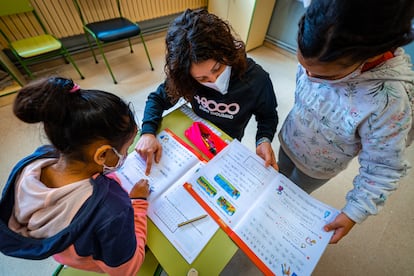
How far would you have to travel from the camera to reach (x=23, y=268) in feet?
3.53

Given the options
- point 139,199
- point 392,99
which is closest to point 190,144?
point 139,199

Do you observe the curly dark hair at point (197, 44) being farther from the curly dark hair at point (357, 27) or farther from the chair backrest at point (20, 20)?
the chair backrest at point (20, 20)

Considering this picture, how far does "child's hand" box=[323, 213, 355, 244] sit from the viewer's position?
20.2 inches

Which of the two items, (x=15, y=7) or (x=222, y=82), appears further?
(x=15, y=7)

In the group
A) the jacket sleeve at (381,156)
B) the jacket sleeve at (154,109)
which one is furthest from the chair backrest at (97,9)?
the jacket sleeve at (381,156)

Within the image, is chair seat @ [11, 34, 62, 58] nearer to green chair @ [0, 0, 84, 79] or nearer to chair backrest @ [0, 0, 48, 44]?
green chair @ [0, 0, 84, 79]

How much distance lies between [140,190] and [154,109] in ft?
1.28

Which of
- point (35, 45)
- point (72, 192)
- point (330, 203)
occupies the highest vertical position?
point (72, 192)

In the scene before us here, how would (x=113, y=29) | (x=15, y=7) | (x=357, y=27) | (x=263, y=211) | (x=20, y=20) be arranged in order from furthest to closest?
(x=113, y=29) < (x=20, y=20) < (x=15, y=7) < (x=263, y=211) < (x=357, y=27)

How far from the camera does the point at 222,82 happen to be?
747mm

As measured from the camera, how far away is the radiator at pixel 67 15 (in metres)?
1.88

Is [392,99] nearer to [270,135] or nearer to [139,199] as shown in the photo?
[270,135]

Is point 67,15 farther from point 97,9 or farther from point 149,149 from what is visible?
point 149,149

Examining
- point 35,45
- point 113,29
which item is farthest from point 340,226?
point 35,45
